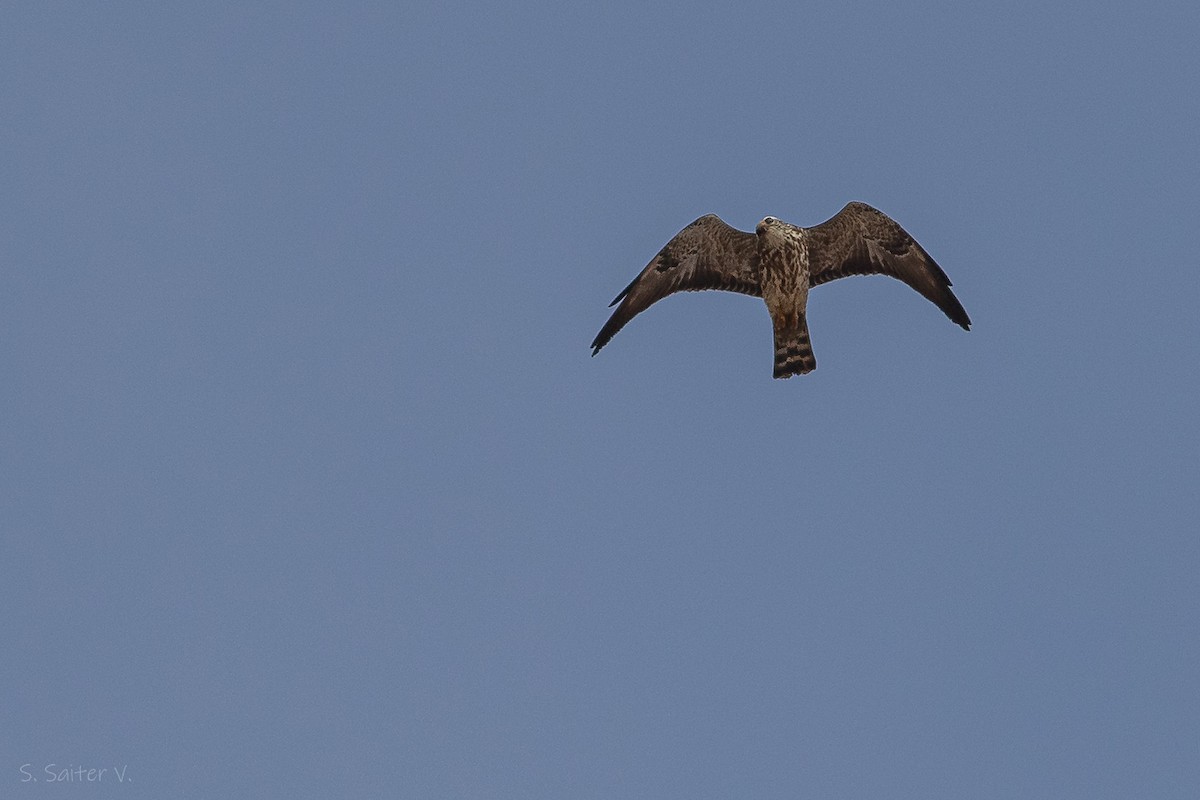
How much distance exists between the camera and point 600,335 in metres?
21.1

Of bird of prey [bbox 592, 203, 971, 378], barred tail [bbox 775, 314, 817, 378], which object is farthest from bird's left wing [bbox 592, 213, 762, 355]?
barred tail [bbox 775, 314, 817, 378]

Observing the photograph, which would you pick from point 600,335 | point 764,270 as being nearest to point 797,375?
point 764,270

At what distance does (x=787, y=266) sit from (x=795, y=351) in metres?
1.33

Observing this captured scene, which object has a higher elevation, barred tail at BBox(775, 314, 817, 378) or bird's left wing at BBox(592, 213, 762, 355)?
bird's left wing at BBox(592, 213, 762, 355)

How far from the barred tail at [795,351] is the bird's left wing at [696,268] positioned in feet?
2.64

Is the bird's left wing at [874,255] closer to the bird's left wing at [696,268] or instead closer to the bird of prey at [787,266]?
the bird of prey at [787,266]

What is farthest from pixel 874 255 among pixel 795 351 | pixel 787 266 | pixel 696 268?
pixel 696 268

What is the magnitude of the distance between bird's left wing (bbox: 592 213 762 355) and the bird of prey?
2 centimetres

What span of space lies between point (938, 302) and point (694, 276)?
12.4 ft

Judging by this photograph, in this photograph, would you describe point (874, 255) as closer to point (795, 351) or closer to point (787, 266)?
point (787, 266)

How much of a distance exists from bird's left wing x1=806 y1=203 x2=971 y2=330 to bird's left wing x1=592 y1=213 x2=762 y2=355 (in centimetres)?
106

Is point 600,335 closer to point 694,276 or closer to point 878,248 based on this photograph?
point 694,276

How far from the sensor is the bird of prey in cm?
2103

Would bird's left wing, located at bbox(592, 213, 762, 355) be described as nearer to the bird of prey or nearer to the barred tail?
the bird of prey
